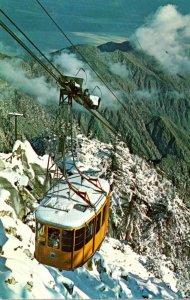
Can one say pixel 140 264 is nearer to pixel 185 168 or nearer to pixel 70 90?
pixel 70 90

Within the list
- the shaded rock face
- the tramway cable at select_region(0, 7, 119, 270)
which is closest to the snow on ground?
the tramway cable at select_region(0, 7, 119, 270)

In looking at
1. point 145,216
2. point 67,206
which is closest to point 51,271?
point 67,206

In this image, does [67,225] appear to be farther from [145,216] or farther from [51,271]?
[145,216]

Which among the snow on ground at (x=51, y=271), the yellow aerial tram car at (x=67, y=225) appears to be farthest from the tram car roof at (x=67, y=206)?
the snow on ground at (x=51, y=271)

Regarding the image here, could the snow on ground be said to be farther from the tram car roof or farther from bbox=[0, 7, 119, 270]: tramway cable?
the tram car roof

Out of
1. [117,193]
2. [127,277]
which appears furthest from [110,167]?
[127,277]

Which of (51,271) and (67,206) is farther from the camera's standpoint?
(51,271)

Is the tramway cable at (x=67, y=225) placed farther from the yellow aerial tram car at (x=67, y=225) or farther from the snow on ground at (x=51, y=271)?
the snow on ground at (x=51, y=271)
